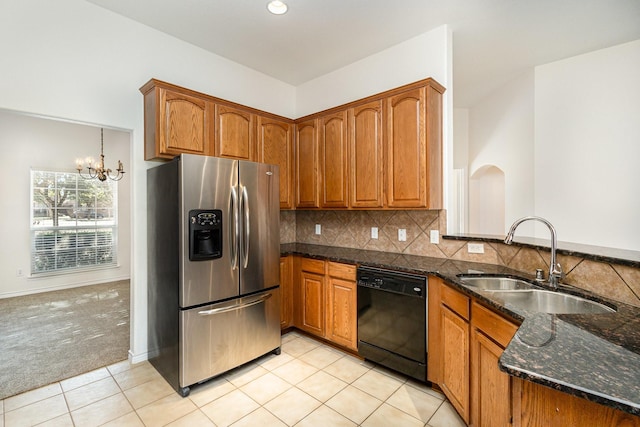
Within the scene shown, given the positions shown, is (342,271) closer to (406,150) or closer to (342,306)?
(342,306)

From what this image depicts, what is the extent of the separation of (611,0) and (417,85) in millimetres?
1698

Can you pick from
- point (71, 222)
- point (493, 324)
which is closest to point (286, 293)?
point (493, 324)

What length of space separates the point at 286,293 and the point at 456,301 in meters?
1.84

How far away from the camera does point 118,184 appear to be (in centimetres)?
577

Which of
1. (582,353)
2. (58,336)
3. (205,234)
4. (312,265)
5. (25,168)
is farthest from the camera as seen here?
(25,168)

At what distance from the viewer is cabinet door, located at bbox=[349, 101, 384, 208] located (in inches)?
112

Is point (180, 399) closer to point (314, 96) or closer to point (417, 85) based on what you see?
point (417, 85)

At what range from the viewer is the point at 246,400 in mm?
2207

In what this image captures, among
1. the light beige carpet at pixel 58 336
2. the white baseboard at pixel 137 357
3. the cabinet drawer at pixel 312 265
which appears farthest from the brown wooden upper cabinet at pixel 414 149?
the light beige carpet at pixel 58 336

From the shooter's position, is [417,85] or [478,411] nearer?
[478,411]

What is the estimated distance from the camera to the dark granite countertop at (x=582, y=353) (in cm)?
73

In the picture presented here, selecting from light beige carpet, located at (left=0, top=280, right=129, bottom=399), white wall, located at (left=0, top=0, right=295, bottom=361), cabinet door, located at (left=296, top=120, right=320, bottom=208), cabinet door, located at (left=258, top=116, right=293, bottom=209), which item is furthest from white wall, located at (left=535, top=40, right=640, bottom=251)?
light beige carpet, located at (left=0, top=280, right=129, bottom=399)

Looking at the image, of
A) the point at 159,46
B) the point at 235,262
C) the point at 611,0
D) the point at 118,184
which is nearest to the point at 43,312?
the point at 118,184

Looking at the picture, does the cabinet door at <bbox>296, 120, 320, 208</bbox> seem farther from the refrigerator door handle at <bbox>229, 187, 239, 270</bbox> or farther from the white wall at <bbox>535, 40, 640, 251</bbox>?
the white wall at <bbox>535, 40, 640, 251</bbox>
